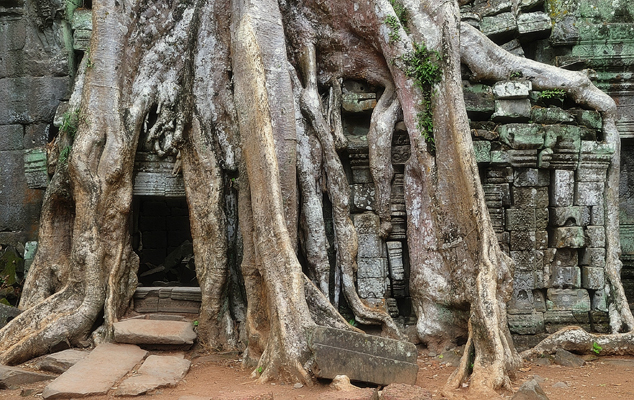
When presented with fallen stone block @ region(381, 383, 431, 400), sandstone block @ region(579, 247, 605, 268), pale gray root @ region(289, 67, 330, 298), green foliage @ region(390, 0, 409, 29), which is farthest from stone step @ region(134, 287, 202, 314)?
sandstone block @ region(579, 247, 605, 268)

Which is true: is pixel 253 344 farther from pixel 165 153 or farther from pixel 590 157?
pixel 590 157

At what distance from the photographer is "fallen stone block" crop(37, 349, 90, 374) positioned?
452 centimetres

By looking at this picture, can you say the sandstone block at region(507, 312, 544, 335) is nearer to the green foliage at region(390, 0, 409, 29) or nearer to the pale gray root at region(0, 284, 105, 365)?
the green foliage at region(390, 0, 409, 29)

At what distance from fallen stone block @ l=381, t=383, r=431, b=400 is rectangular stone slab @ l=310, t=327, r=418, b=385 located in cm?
33

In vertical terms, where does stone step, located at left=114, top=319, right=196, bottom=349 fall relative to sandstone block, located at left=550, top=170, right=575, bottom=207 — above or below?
below

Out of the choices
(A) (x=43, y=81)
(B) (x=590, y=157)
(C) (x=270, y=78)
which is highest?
(A) (x=43, y=81)

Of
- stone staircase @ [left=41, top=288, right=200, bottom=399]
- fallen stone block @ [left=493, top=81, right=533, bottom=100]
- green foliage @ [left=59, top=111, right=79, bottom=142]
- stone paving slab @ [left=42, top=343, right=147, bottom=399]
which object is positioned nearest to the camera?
stone paving slab @ [left=42, top=343, right=147, bottom=399]

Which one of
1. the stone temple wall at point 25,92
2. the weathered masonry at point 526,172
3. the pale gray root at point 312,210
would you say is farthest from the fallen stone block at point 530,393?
the stone temple wall at point 25,92

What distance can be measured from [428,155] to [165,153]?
7.61 ft

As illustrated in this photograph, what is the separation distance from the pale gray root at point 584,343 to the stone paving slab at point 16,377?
3.60 metres

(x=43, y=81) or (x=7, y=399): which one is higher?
(x=43, y=81)

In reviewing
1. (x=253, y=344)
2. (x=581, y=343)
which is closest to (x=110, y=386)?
(x=253, y=344)

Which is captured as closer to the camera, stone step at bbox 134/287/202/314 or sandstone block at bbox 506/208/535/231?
sandstone block at bbox 506/208/535/231

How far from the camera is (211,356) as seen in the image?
195 inches
